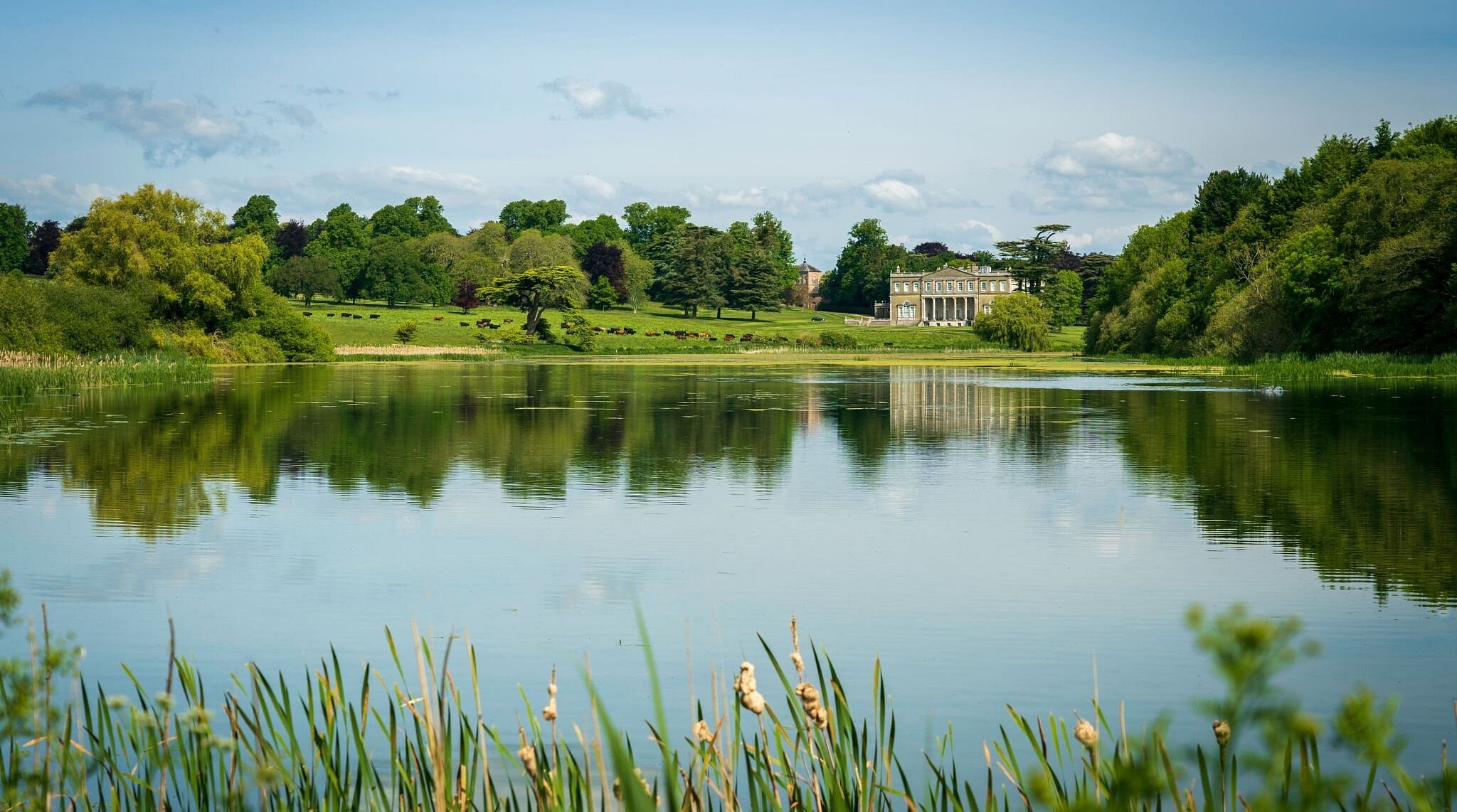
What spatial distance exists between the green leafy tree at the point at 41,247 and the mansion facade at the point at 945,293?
9050 cm

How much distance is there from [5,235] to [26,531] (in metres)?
138

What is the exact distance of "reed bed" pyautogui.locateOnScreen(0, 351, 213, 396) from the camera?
36.7 metres

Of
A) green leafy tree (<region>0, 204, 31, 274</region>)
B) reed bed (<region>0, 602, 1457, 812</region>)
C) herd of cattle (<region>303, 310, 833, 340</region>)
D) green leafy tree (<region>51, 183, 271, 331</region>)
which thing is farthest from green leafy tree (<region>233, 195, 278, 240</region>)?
reed bed (<region>0, 602, 1457, 812</region>)

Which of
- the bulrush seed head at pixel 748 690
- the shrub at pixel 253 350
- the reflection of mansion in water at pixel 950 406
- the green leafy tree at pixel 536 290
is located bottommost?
the reflection of mansion in water at pixel 950 406

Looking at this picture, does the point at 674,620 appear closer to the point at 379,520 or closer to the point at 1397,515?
the point at 379,520

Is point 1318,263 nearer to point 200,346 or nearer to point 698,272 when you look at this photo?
point 200,346

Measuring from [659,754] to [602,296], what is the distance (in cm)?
12747

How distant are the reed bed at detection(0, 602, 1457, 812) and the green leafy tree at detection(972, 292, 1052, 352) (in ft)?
324

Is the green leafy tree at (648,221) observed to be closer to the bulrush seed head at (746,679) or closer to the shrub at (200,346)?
the shrub at (200,346)

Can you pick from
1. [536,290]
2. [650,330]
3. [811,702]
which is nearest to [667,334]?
[650,330]

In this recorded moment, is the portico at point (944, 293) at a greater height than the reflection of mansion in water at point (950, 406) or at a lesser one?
greater

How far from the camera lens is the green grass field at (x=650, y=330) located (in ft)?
329

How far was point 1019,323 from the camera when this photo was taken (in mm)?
105250

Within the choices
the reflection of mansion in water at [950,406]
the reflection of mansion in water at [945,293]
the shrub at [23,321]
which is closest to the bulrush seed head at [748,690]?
the reflection of mansion in water at [950,406]
